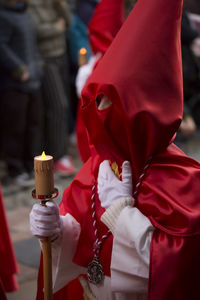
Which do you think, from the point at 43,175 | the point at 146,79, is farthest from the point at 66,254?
the point at 146,79

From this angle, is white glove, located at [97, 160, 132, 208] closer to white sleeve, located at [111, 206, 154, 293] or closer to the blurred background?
white sleeve, located at [111, 206, 154, 293]

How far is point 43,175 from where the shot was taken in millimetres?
1626

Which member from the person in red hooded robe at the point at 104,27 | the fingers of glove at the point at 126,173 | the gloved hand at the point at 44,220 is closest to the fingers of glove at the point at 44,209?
the gloved hand at the point at 44,220

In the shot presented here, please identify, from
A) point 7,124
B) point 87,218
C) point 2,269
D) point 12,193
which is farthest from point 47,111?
point 87,218

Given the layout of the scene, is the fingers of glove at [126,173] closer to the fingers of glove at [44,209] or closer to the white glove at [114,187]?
the white glove at [114,187]

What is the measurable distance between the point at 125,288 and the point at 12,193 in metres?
3.13

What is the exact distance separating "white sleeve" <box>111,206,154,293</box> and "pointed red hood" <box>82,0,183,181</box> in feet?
0.56

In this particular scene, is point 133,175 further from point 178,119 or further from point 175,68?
point 175,68

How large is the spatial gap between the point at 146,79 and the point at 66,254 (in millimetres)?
708

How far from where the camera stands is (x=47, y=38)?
524 centimetres

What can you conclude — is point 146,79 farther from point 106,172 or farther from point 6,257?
point 6,257

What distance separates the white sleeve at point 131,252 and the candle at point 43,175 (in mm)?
289

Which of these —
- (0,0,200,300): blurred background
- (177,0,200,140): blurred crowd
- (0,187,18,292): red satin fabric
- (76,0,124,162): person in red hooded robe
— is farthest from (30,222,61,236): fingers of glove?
(177,0,200,140): blurred crowd

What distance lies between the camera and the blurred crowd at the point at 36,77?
187 inches
